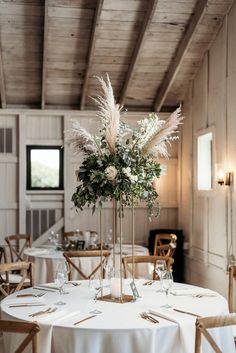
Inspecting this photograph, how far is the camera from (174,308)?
327 centimetres

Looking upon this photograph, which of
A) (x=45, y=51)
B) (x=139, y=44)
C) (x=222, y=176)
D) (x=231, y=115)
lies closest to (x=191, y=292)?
(x=222, y=176)

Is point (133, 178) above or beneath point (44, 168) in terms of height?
beneath

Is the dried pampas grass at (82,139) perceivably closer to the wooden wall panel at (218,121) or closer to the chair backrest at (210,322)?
the chair backrest at (210,322)

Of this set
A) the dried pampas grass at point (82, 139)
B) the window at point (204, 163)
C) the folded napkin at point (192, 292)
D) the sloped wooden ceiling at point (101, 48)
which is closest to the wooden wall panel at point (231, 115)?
the sloped wooden ceiling at point (101, 48)

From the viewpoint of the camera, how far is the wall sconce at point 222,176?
251 inches

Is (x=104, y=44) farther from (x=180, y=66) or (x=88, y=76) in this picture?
(x=180, y=66)

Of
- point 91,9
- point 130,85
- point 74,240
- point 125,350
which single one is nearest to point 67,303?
point 125,350

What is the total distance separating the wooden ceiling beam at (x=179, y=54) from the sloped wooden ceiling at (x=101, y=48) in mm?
11

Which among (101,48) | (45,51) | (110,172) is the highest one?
(101,48)

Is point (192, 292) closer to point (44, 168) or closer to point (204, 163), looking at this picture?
point (204, 163)

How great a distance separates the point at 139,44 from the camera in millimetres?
6871

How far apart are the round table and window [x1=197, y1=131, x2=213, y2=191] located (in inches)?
172

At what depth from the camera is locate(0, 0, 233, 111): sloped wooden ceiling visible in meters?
6.36

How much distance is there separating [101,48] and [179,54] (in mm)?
1085
